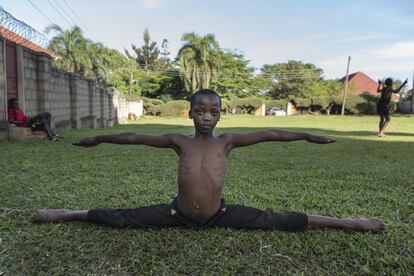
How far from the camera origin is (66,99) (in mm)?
12766

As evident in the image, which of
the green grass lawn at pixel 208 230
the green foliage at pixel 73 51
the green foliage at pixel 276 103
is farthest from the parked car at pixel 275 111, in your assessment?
the green grass lawn at pixel 208 230

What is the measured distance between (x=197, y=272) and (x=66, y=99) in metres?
12.1

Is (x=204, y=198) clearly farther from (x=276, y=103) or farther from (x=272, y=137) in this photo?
(x=276, y=103)

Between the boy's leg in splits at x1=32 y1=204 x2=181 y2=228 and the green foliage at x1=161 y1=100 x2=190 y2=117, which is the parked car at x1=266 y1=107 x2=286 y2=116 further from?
the boy's leg in splits at x1=32 y1=204 x2=181 y2=228

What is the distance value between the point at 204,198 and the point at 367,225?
3.92 ft

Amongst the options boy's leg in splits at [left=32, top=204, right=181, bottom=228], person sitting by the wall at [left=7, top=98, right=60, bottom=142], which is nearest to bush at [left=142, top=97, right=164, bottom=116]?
person sitting by the wall at [left=7, top=98, right=60, bottom=142]

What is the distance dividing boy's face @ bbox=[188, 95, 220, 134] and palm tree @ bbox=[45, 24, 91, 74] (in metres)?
30.2

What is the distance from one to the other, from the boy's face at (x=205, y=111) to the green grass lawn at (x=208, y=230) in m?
0.76

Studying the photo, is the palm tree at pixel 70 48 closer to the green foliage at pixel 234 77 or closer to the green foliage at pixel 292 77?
the green foliage at pixel 234 77

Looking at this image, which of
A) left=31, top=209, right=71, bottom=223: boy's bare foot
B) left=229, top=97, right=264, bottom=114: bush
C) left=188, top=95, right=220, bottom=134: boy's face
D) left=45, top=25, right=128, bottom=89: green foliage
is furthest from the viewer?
left=229, top=97, right=264, bottom=114: bush

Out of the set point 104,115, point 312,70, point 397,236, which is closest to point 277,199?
point 397,236

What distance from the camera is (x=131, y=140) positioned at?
97.4 inches

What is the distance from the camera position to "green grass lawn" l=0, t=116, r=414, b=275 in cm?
204

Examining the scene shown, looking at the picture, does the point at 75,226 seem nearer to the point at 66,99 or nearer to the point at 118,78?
the point at 66,99
